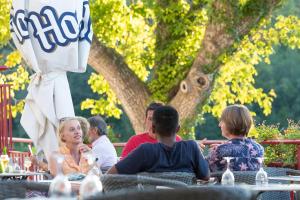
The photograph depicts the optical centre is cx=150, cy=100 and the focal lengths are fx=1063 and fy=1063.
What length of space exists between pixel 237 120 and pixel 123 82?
11513 mm

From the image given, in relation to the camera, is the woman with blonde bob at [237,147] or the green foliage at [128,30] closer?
the woman with blonde bob at [237,147]

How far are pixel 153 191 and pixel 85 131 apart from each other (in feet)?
15.6

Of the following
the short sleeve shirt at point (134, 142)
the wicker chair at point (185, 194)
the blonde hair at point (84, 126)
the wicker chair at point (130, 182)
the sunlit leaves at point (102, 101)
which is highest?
the sunlit leaves at point (102, 101)

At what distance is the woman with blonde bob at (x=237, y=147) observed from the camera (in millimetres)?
7020

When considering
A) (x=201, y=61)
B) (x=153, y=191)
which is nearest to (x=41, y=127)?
(x=153, y=191)

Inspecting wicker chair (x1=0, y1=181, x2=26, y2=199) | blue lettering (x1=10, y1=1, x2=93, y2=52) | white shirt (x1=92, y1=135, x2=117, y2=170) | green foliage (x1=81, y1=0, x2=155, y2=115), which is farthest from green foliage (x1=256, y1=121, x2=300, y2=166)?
green foliage (x1=81, y1=0, x2=155, y2=115)

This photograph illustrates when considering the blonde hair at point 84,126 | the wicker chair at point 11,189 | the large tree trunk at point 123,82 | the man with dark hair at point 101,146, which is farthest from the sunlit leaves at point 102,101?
the wicker chair at point 11,189

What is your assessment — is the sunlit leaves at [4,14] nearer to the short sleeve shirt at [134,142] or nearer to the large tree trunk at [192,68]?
the large tree trunk at [192,68]

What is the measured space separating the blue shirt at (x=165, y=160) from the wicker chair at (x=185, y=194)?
2.21 m

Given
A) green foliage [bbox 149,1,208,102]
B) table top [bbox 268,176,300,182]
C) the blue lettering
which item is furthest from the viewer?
green foliage [bbox 149,1,208,102]

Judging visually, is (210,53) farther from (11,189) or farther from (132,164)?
(11,189)

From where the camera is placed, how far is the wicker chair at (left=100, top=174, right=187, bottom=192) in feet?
17.9

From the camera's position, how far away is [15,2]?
8828mm

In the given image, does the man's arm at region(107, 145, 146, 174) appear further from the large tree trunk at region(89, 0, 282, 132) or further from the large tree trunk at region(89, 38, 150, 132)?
the large tree trunk at region(89, 38, 150, 132)
